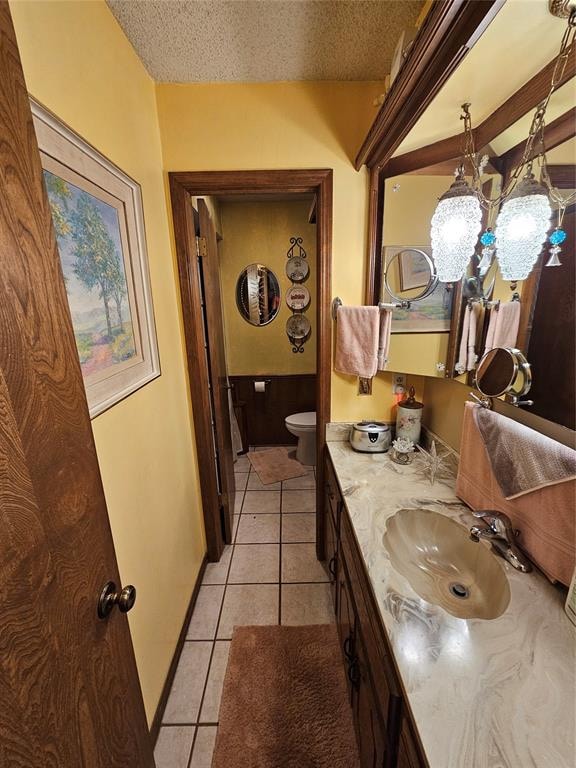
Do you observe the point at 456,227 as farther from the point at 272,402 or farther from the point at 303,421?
the point at 272,402

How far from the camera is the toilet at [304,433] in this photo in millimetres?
2951

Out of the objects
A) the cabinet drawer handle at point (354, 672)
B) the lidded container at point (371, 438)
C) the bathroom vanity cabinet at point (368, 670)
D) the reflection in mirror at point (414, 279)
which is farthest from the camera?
the lidded container at point (371, 438)

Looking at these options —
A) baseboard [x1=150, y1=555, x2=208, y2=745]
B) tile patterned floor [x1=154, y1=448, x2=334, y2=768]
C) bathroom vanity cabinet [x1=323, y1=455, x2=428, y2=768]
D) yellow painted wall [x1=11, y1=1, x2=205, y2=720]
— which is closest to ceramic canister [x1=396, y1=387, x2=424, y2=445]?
bathroom vanity cabinet [x1=323, y1=455, x2=428, y2=768]

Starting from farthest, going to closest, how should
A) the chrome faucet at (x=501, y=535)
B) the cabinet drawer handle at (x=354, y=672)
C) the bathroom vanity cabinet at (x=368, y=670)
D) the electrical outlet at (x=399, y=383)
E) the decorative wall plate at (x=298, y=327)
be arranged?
the decorative wall plate at (x=298, y=327) < the electrical outlet at (x=399, y=383) < the cabinet drawer handle at (x=354, y=672) < the chrome faucet at (x=501, y=535) < the bathroom vanity cabinet at (x=368, y=670)

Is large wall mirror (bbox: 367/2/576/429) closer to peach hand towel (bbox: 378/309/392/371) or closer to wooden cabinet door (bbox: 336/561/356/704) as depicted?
peach hand towel (bbox: 378/309/392/371)

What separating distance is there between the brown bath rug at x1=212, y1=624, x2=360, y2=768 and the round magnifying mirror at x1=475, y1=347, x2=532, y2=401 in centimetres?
139

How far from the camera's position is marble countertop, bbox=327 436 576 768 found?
512 mm

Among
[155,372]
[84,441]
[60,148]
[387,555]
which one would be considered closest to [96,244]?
[60,148]

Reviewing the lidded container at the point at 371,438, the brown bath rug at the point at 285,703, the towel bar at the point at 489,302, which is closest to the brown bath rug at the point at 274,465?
the brown bath rug at the point at 285,703

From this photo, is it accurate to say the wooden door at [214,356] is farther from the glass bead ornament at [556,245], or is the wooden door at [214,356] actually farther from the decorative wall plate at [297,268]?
the glass bead ornament at [556,245]

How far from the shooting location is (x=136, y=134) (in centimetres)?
117

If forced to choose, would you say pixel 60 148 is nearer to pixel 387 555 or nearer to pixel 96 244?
pixel 96 244

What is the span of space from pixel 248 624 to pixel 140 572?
0.82 meters

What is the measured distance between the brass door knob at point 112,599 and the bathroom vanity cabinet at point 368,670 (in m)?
0.60
